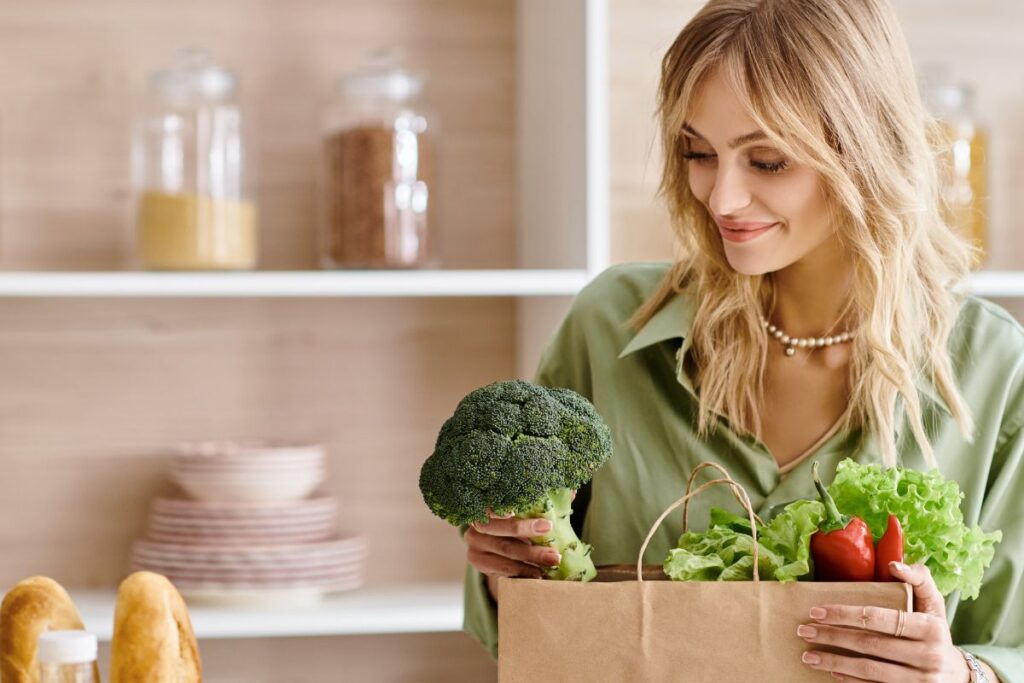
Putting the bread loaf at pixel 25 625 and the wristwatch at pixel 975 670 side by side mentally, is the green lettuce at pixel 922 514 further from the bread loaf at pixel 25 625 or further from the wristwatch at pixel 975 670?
the bread loaf at pixel 25 625

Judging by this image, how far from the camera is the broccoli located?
3.35ft

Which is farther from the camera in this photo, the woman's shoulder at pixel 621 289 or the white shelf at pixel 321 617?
the white shelf at pixel 321 617

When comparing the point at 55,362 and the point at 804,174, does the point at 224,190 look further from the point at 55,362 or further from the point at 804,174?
the point at 804,174

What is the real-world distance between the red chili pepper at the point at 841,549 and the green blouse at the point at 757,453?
29 cm

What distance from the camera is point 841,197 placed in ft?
3.99

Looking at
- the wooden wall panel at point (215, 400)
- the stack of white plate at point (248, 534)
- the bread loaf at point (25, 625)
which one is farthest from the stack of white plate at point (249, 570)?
the bread loaf at point (25, 625)

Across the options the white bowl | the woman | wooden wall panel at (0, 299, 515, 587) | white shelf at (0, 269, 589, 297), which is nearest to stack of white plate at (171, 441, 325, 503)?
the white bowl

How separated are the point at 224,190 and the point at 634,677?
114 centimetres

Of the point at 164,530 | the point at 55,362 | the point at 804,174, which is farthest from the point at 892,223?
the point at 55,362

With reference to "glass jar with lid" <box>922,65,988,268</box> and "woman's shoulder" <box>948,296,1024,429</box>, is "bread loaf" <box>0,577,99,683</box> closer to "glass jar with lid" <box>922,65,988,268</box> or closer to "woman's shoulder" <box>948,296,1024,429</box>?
"woman's shoulder" <box>948,296,1024,429</box>

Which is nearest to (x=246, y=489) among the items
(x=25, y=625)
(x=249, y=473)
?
(x=249, y=473)

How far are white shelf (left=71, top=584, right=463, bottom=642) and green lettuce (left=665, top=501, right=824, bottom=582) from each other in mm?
819

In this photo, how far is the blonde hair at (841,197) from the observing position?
3.93 feet

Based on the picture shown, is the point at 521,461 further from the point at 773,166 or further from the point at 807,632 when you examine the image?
the point at 773,166
